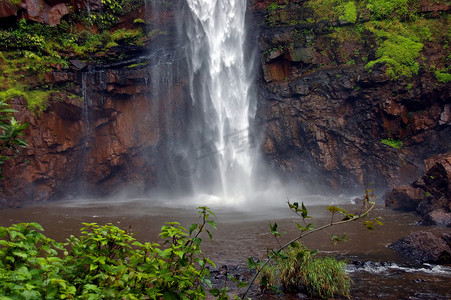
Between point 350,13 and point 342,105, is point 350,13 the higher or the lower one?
the higher one

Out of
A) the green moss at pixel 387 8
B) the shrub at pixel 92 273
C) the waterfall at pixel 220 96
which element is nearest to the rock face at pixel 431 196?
the waterfall at pixel 220 96

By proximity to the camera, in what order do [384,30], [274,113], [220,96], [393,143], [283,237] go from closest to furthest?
1. [283,237]
2. [393,143]
3. [384,30]
4. [274,113]
5. [220,96]

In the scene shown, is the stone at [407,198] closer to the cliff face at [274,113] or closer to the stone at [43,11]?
the cliff face at [274,113]

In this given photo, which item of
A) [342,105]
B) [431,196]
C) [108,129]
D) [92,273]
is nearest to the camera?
[92,273]

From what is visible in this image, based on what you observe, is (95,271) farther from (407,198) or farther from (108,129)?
(108,129)

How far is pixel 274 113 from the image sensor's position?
20.0 metres

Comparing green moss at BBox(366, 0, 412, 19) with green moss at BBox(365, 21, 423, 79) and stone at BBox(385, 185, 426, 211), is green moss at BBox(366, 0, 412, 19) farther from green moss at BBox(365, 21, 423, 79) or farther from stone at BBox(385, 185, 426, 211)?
stone at BBox(385, 185, 426, 211)

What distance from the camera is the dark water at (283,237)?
5.98 meters

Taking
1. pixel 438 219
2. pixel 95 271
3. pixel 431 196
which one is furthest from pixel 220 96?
pixel 95 271

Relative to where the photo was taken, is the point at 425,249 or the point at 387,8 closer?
the point at 425,249

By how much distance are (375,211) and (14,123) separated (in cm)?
1341

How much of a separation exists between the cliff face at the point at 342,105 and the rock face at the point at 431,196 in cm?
421

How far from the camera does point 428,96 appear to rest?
17.3 meters

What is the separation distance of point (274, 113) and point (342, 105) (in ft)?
13.2
